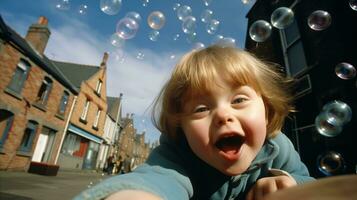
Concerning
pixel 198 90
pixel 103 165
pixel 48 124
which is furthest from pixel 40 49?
pixel 198 90

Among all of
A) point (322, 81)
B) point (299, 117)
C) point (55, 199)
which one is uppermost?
point (322, 81)

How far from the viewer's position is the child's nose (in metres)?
1.08

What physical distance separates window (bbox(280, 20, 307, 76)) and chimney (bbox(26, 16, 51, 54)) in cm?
1584

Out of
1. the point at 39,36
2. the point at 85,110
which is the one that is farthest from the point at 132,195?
the point at 85,110

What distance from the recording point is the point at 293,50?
8.30 meters

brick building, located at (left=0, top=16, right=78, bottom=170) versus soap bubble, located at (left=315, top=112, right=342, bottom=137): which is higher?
brick building, located at (left=0, top=16, right=78, bottom=170)

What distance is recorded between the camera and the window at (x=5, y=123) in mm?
12727

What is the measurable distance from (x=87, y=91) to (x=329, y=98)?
1962cm

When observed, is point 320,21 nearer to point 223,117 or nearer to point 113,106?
point 223,117

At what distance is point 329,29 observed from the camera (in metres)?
6.57

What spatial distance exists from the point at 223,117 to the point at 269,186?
33 centimetres

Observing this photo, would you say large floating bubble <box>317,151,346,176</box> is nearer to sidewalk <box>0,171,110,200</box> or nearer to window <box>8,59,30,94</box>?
sidewalk <box>0,171,110,200</box>

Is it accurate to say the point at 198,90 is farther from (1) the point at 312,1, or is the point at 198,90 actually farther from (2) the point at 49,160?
(2) the point at 49,160

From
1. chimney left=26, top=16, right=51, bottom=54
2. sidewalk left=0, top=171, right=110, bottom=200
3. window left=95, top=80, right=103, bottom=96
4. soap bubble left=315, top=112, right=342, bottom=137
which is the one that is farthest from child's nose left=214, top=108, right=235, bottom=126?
window left=95, top=80, right=103, bottom=96
